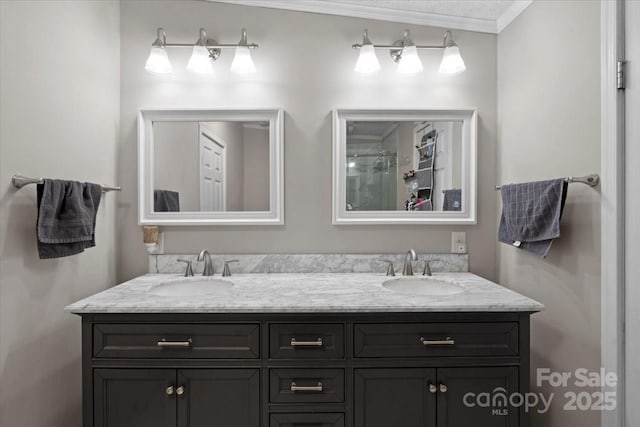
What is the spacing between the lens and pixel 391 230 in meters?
1.95

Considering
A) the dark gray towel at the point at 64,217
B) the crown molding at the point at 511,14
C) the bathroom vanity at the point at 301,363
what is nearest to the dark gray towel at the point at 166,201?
the dark gray towel at the point at 64,217

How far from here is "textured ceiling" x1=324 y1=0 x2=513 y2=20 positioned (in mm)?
1787

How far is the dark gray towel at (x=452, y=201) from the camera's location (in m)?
1.94

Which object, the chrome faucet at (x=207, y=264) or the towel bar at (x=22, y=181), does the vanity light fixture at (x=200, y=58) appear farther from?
the chrome faucet at (x=207, y=264)

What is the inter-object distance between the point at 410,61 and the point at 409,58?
0.06ft

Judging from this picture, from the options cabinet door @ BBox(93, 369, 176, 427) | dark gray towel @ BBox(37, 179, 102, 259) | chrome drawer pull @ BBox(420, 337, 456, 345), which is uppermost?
dark gray towel @ BBox(37, 179, 102, 259)

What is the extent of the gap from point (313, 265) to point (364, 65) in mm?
1171

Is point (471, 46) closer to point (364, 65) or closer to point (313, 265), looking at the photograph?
point (364, 65)

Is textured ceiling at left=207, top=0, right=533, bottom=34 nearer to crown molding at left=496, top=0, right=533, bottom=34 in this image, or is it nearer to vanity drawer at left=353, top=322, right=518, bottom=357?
crown molding at left=496, top=0, right=533, bottom=34

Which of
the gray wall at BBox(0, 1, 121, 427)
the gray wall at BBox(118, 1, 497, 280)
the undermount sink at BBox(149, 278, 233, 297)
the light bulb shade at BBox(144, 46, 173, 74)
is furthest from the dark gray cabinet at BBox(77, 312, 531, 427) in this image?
the light bulb shade at BBox(144, 46, 173, 74)

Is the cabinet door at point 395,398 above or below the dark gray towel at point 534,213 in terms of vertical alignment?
below

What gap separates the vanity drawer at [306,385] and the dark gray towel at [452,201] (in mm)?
1148

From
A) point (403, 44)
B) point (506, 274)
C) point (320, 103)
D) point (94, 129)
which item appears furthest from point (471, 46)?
point (94, 129)

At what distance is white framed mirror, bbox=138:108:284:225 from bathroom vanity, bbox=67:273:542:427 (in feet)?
2.38
